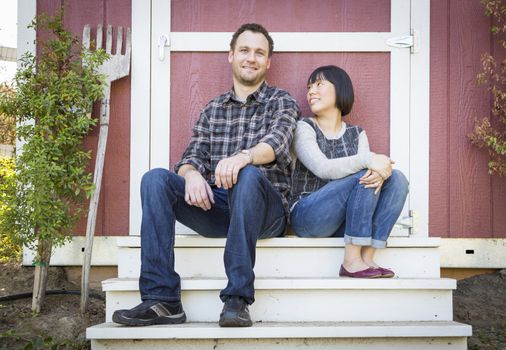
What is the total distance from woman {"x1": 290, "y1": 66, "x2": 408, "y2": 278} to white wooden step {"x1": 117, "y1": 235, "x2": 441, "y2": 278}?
79mm

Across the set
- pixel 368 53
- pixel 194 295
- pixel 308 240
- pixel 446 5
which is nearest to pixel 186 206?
pixel 194 295

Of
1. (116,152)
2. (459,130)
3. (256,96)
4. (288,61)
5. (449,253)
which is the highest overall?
(288,61)

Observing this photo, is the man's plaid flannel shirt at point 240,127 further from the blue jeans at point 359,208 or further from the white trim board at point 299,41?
the white trim board at point 299,41

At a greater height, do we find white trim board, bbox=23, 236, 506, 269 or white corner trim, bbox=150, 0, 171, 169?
white corner trim, bbox=150, 0, 171, 169

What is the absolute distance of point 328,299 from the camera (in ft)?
7.84

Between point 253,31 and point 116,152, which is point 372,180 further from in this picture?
point 116,152

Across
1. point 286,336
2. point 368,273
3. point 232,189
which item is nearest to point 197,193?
point 232,189

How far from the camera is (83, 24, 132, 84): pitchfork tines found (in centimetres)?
305

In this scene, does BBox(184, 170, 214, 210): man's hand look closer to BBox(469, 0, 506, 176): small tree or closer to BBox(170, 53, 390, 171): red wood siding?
BBox(170, 53, 390, 171): red wood siding

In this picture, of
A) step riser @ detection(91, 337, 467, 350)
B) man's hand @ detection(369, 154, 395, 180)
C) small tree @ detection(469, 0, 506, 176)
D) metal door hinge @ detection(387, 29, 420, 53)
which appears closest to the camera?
step riser @ detection(91, 337, 467, 350)

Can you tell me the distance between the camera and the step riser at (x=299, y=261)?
2.55 meters

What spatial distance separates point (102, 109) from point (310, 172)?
3.51 feet

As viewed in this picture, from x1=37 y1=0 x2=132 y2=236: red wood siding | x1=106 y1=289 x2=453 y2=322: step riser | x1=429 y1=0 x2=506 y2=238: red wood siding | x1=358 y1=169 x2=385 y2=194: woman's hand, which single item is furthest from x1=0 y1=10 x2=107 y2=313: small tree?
x1=429 y1=0 x2=506 y2=238: red wood siding

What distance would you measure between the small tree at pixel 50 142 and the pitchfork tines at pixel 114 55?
115 mm
